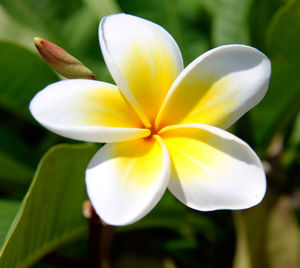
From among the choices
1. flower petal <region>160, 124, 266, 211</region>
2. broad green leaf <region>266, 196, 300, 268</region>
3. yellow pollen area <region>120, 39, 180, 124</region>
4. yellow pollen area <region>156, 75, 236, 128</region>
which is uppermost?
yellow pollen area <region>120, 39, 180, 124</region>

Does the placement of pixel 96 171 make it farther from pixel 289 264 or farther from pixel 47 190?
pixel 289 264

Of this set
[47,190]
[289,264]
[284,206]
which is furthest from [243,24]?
[47,190]

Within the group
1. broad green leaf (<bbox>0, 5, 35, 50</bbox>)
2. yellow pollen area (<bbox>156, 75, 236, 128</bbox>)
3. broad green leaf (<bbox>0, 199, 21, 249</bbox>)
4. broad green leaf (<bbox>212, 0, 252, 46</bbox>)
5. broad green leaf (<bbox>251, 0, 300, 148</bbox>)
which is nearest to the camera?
yellow pollen area (<bbox>156, 75, 236, 128</bbox>)

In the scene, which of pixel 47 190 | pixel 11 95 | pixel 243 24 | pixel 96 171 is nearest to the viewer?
pixel 96 171

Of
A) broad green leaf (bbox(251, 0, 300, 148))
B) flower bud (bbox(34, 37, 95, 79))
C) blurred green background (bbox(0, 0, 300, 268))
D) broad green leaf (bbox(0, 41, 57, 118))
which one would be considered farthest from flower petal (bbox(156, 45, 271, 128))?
broad green leaf (bbox(0, 41, 57, 118))

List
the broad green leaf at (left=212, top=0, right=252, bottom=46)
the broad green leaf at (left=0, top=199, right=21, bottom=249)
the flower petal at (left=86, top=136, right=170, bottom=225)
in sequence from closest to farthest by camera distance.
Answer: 1. the flower petal at (left=86, top=136, right=170, bottom=225)
2. the broad green leaf at (left=0, top=199, right=21, bottom=249)
3. the broad green leaf at (left=212, top=0, right=252, bottom=46)

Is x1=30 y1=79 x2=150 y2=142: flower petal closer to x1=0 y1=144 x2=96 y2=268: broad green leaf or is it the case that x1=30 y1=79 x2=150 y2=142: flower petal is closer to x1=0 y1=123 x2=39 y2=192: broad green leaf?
x1=0 y1=144 x2=96 y2=268: broad green leaf

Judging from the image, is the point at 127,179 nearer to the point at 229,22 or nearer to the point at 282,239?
the point at 282,239
